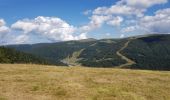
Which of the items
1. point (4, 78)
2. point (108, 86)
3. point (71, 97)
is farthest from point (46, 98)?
point (4, 78)

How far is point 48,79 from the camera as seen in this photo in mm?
44844

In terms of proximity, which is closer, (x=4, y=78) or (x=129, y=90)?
(x=129, y=90)

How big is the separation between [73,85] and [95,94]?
17.3ft

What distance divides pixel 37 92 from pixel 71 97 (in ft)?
14.7

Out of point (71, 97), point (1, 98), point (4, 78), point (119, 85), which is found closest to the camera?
point (1, 98)

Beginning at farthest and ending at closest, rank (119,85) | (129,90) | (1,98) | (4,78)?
(4,78) < (119,85) < (129,90) < (1,98)

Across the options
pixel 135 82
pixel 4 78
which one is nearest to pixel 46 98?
pixel 4 78

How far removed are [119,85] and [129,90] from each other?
291cm

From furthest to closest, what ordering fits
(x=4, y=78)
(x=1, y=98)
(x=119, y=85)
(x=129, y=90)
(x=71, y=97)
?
(x=4, y=78)
(x=119, y=85)
(x=129, y=90)
(x=71, y=97)
(x=1, y=98)

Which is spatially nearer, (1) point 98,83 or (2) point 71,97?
(2) point 71,97

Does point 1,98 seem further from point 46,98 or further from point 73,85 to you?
point 73,85

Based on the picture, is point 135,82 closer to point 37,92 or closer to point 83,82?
point 83,82

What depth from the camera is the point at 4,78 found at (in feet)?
147

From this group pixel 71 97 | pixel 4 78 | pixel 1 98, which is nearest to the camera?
pixel 1 98
